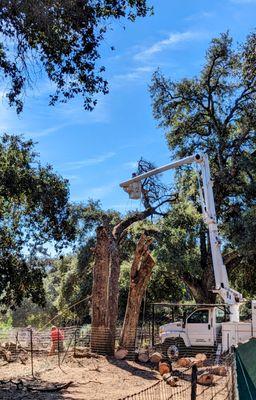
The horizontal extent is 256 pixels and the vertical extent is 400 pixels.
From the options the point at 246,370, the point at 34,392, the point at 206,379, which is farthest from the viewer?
the point at 206,379

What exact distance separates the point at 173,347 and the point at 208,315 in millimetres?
1897

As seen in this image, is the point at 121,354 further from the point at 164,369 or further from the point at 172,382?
the point at 172,382

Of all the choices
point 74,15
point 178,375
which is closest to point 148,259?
point 178,375

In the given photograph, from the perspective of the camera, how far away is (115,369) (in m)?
15.9

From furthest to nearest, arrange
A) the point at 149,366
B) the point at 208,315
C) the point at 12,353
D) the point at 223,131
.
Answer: the point at 223,131 < the point at 208,315 < the point at 12,353 < the point at 149,366

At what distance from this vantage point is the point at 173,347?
66.4 ft

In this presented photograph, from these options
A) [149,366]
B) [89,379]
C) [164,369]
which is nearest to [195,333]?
[149,366]

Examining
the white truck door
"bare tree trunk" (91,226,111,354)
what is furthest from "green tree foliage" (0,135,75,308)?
the white truck door

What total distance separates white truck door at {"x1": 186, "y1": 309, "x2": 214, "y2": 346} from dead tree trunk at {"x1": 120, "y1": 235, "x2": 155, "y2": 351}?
2.43m

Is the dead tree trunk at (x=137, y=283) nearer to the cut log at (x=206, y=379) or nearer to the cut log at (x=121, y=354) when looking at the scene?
the cut log at (x=121, y=354)

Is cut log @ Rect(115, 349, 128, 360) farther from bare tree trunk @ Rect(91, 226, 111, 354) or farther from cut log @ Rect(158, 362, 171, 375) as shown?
cut log @ Rect(158, 362, 171, 375)

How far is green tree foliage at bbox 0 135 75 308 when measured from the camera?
1750 centimetres

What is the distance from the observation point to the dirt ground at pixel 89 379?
11305mm

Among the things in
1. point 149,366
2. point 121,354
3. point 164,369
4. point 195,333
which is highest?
point 195,333
